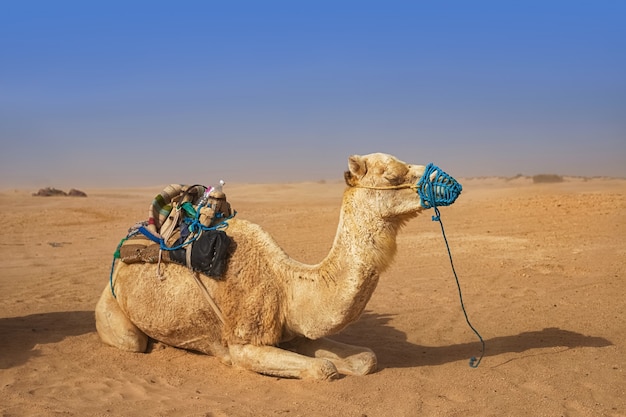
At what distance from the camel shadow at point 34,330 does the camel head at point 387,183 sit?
3916 millimetres

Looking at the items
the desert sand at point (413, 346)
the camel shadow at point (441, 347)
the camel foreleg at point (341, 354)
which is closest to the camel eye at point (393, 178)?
the camel foreleg at point (341, 354)

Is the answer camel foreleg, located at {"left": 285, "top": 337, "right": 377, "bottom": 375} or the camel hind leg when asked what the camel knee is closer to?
camel foreleg, located at {"left": 285, "top": 337, "right": 377, "bottom": 375}

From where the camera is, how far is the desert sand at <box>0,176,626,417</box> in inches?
214

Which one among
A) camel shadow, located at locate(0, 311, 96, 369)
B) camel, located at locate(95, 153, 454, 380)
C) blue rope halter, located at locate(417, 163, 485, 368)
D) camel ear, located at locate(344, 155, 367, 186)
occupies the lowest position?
camel shadow, located at locate(0, 311, 96, 369)

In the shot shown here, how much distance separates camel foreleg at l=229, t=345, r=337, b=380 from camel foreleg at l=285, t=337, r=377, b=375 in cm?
24

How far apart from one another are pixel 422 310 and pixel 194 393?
4507mm

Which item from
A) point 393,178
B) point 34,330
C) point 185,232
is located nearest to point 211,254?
point 185,232

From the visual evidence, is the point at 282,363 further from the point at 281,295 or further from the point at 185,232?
the point at 185,232

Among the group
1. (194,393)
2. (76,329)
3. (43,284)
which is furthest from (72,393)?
(43,284)

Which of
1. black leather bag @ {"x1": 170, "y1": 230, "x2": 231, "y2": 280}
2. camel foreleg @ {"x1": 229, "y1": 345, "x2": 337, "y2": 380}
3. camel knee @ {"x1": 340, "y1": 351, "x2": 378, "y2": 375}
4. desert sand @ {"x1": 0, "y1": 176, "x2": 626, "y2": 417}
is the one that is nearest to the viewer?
desert sand @ {"x1": 0, "y1": 176, "x2": 626, "y2": 417}

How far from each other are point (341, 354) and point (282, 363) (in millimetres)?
630

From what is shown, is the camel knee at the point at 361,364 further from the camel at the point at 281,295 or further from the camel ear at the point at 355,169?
the camel ear at the point at 355,169

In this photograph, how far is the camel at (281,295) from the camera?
5664 mm

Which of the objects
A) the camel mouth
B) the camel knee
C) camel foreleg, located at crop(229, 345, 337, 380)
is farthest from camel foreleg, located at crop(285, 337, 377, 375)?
the camel mouth
